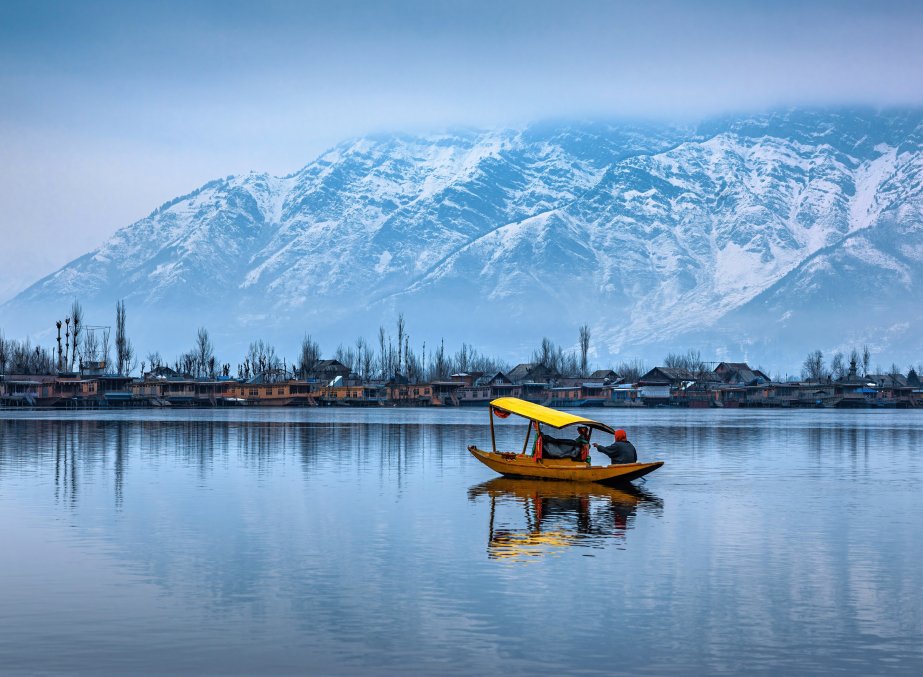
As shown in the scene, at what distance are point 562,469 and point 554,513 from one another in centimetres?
1032

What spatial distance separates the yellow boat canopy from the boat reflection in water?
2.79 m

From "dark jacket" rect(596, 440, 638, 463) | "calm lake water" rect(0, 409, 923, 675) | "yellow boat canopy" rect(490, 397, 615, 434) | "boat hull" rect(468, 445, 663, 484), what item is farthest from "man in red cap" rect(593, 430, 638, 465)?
"calm lake water" rect(0, 409, 923, 675)

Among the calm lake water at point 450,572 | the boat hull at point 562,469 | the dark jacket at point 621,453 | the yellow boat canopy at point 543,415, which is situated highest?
the yellow boat canopy at point 543,415

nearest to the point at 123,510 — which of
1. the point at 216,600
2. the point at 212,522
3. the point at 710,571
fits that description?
the point at 212,522

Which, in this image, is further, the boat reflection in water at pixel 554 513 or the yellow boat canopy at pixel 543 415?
the yellow boat canopy at pixel 543 415

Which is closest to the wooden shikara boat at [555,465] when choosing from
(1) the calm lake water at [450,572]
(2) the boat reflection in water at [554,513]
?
(2) the boat reflection in water at [554,513]

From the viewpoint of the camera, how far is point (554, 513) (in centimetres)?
4856

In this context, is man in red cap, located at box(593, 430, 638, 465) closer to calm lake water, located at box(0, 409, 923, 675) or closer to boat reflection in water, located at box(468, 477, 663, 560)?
boat reflection in water, located at box(468, 477, 663, 560)

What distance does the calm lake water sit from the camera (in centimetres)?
2578

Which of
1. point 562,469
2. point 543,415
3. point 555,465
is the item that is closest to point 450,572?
point 562,469

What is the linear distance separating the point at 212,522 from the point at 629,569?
16.0 metres

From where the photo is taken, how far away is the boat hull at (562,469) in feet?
189

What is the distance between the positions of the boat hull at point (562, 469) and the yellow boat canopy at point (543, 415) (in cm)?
174

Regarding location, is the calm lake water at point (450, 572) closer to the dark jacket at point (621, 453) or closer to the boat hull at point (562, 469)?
the boat hull at point (562, 469)
